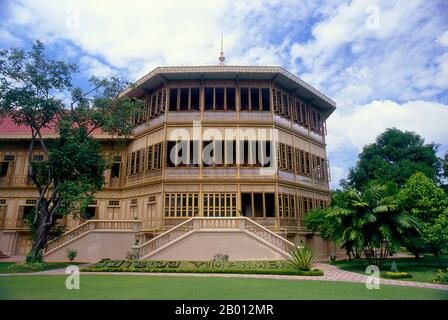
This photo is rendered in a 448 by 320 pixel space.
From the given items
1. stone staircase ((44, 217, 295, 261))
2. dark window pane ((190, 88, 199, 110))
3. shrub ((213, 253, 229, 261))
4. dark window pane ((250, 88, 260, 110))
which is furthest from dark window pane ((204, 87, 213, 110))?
shrub ((213, 253, 229, 261))

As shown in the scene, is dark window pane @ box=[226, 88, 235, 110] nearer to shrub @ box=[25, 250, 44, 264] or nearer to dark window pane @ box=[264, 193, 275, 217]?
dark window pane @ box=[264, 193, 275, 217]

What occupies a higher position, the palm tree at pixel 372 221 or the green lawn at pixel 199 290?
the palm tree at pixel 372 221

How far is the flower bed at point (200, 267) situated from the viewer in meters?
11.9

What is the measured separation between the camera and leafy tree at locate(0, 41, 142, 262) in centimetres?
1456

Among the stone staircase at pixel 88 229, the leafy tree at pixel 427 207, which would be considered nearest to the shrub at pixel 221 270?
the stone staircase at pixel 88 229

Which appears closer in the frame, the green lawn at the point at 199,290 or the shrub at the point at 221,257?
the green lawn at the point at 199,290

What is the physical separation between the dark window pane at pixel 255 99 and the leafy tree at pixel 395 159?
11090mm

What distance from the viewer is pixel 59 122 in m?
15.4

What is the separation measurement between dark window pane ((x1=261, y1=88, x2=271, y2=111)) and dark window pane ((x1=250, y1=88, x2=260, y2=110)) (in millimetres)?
371

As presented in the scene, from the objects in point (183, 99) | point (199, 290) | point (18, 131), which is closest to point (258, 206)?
point (183, 99)

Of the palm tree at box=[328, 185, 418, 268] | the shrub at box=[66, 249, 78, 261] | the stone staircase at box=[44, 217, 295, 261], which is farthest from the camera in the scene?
the shrub at box=[66, 249, 78, 261]

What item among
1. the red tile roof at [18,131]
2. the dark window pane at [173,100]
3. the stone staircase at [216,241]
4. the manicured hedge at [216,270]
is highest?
the dark window pane at [173,100]

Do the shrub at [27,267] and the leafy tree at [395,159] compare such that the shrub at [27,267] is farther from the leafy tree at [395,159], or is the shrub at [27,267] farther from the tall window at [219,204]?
the leafy tree at [395,159]

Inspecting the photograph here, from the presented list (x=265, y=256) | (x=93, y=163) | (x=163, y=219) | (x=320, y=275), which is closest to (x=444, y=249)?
(x=320, y=275)
